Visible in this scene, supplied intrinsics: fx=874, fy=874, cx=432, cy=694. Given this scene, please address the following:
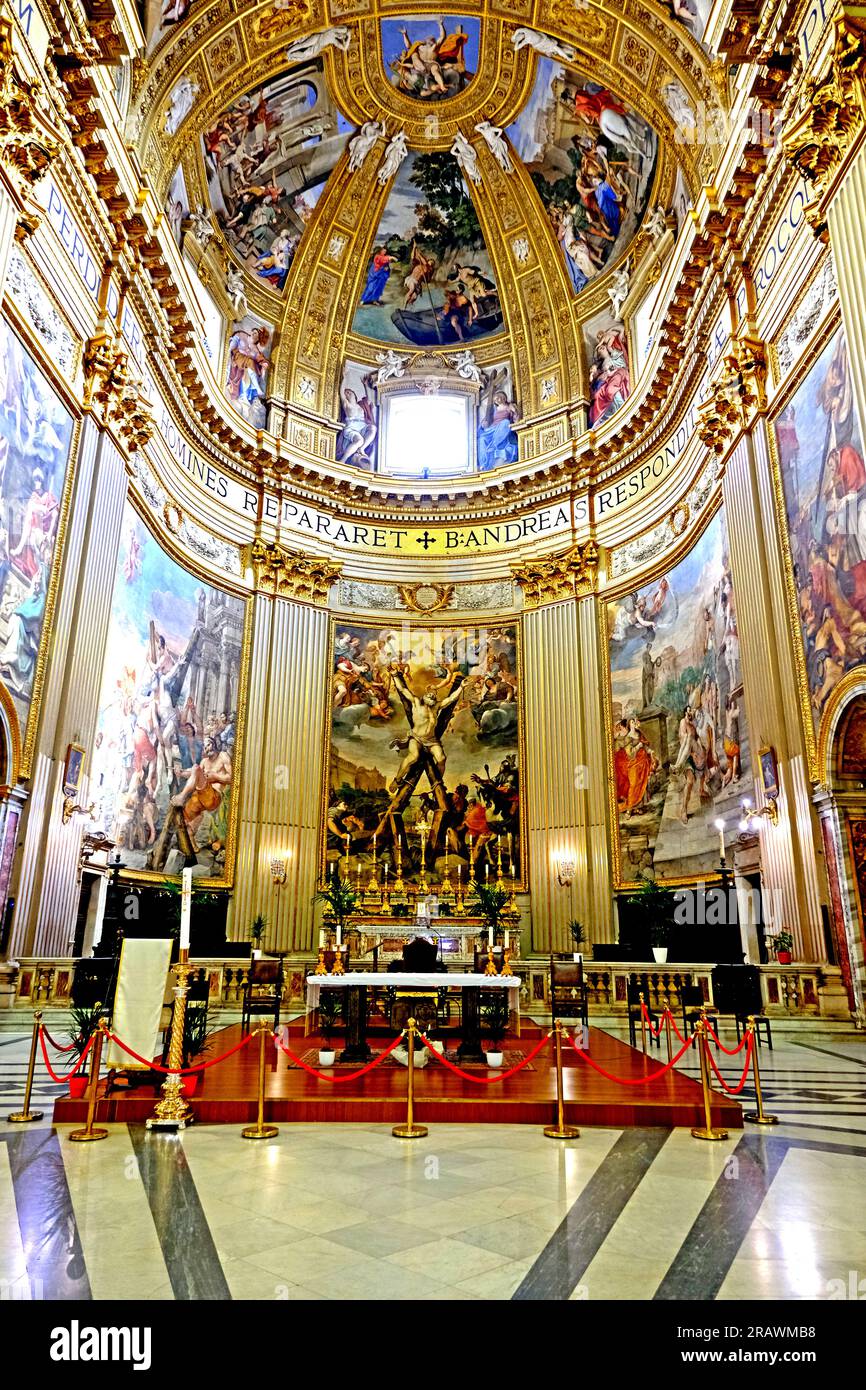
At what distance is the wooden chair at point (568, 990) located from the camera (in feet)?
34.4

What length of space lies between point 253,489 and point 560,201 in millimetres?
11002

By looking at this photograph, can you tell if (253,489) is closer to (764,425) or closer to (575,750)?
(575,750)

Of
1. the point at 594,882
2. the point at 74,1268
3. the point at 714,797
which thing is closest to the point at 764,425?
the point at 714,797

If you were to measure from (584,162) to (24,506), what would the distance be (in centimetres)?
1696

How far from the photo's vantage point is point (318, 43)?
64.6ft

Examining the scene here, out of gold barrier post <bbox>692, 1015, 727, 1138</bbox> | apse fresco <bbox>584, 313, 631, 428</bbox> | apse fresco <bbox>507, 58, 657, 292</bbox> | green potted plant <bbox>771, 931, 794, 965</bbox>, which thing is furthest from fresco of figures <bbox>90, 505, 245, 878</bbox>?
apse fresco <bbox>507, 58, 657, 292</bbox>

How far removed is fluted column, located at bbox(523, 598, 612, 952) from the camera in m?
19.4

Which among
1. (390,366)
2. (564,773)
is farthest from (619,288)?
(564,773)

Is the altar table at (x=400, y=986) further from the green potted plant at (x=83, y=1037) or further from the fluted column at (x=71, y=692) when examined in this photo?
the fluted column at (x=71, y=692)

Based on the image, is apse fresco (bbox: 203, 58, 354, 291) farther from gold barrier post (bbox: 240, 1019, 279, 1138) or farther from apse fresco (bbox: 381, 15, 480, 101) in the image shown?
gold barrier post (bbox: 240, 1019, 279, 1138)

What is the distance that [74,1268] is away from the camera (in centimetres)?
346

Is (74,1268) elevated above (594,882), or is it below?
below

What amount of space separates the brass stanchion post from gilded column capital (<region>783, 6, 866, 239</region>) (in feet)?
38.6

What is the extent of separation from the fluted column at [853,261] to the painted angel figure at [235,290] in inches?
607
